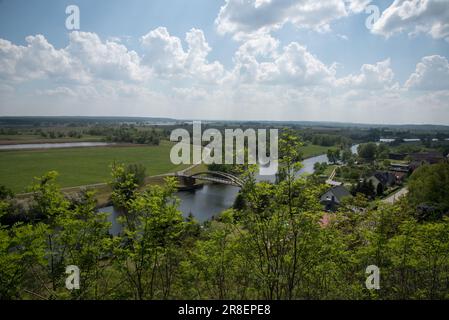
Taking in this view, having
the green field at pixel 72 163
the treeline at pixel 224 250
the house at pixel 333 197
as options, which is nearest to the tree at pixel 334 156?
the green field at pixel 72 163

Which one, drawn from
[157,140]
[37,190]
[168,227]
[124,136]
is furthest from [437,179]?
[124,136]

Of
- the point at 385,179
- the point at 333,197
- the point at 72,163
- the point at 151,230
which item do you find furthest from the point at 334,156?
the point at 151,230

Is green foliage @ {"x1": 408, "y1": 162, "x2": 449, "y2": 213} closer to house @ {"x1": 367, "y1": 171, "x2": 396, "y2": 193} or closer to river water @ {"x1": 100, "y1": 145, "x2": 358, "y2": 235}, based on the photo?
river water @ {"x1": 100, "y1": 145, "x2": 358, "y2": 235}

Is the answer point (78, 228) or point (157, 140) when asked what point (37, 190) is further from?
point (157, 140)

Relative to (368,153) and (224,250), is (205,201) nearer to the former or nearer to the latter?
(224,250)

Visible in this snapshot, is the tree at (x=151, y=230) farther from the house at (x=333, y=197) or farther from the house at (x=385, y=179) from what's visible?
the house at (x=385, y=179)

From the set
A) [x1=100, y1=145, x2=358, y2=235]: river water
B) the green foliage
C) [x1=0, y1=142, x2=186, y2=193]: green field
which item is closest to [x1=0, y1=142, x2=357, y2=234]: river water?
[x1=100, y1=145, x2=358, y2=235]: river water
